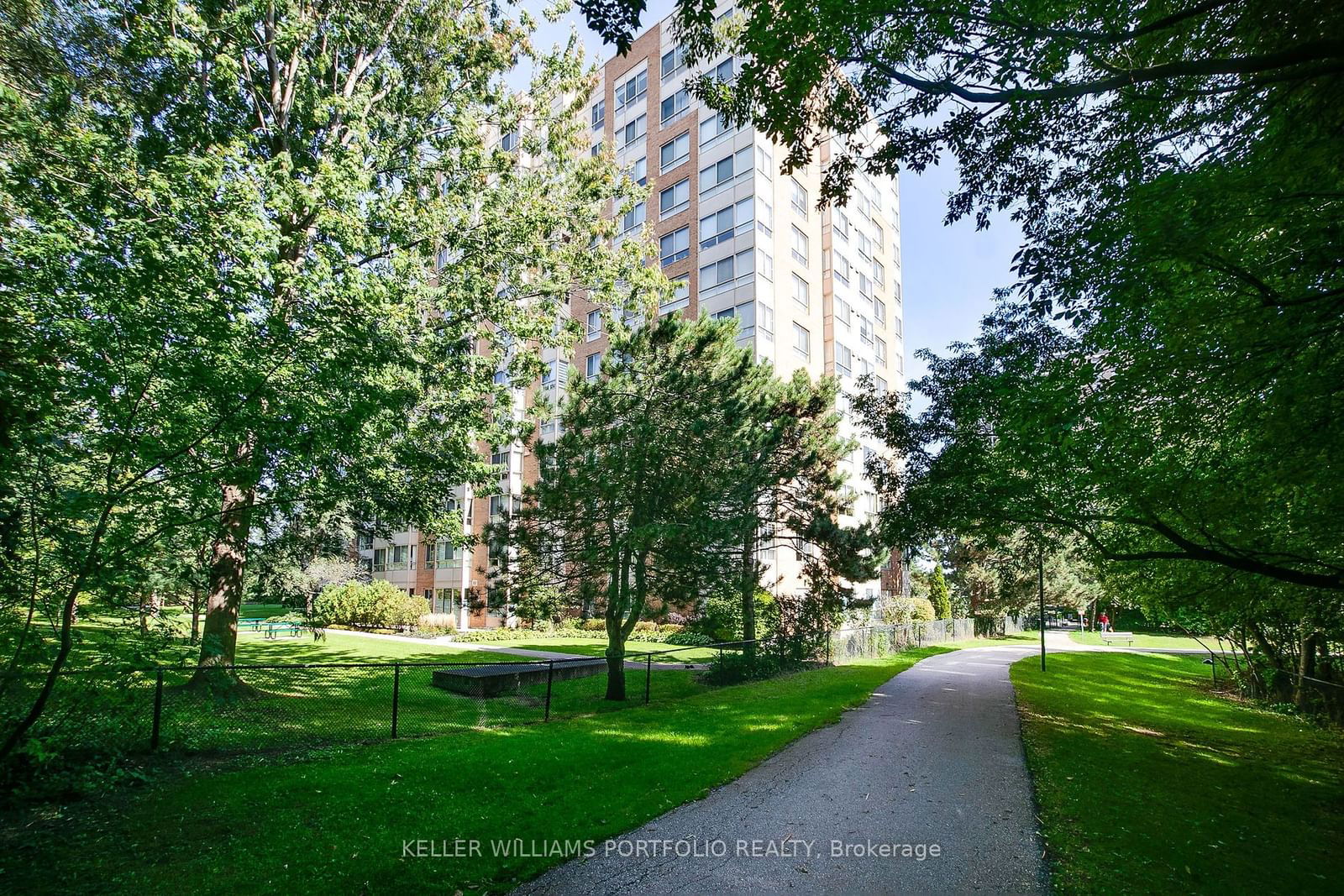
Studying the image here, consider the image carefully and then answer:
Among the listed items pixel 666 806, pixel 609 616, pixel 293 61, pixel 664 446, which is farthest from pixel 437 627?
pixel 666 806

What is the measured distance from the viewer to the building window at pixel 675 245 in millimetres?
36938

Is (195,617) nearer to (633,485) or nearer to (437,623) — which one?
(633,485)

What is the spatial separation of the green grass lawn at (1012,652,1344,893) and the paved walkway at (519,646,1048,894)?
0.47m

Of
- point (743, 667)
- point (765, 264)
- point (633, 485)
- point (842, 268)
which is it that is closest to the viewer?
point (633, 485)

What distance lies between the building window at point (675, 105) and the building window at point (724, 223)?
224 inches

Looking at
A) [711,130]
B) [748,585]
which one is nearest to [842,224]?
[711,130]

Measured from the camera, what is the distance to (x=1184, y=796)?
8.51m

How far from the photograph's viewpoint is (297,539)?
44.1 ft

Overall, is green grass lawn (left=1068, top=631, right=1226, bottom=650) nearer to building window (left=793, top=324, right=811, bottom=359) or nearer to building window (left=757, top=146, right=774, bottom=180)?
building window (left=793, top=324, right=811, bottom=359)

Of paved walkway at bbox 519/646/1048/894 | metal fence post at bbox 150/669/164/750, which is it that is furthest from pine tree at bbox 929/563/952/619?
metal fence post at bbox 150/669/164/750

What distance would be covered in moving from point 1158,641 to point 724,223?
43039 millimetres

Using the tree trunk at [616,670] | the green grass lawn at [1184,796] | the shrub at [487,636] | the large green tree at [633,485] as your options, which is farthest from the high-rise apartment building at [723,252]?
the green grass lawn at [1184,796]

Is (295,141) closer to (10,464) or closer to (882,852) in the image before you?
(10,464)

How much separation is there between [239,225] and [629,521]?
945 centimetres
